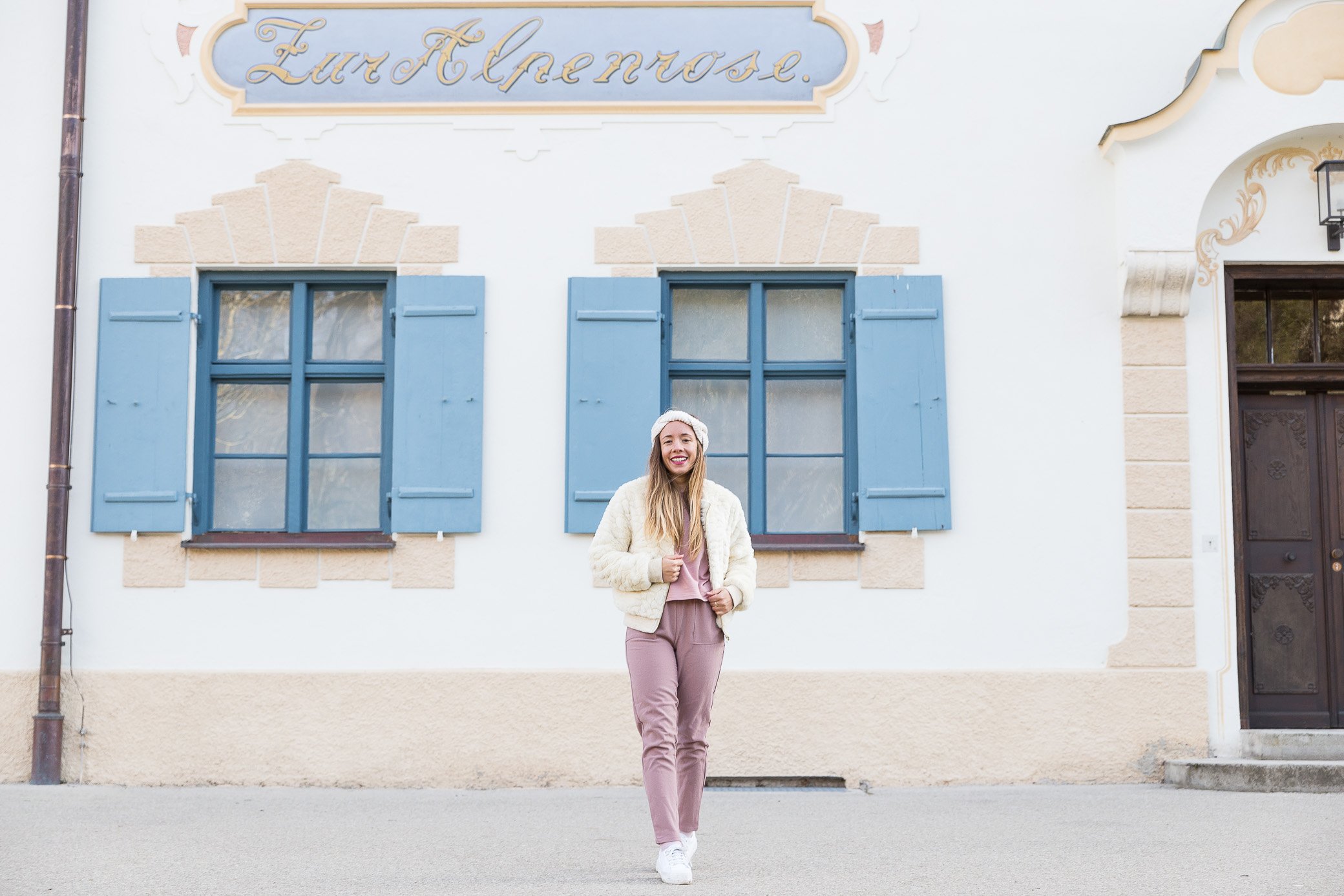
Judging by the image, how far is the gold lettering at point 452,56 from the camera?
8008 mm

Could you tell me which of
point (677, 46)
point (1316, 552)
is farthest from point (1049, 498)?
point (677, 46)

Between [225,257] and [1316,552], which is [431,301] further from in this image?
[1316,552]

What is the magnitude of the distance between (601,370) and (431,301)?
963 millimetres

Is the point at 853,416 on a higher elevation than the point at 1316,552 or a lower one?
higher

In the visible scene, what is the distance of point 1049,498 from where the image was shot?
780cm

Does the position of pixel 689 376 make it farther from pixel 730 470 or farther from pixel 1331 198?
pixel 1331 198

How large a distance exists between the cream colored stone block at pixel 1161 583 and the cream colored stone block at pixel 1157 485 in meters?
0.30

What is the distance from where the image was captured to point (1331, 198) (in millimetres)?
7906

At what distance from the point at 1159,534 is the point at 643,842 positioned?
3399 millimetres

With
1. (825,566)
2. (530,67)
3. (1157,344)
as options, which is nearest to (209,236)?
(530,67)

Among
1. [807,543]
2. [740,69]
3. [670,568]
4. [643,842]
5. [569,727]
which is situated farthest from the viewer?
[740,69]

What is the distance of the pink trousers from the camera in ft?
16.6

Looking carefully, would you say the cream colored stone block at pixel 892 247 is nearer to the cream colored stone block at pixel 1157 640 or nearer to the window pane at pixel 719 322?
the window pane at pixel 719 322

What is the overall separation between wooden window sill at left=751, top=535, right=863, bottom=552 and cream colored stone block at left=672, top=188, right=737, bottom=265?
4.82 feet
